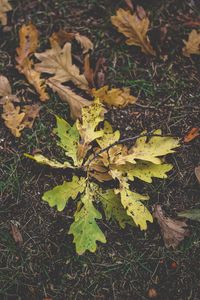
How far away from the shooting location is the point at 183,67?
2.29 meters

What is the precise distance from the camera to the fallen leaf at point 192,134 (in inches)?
84.5

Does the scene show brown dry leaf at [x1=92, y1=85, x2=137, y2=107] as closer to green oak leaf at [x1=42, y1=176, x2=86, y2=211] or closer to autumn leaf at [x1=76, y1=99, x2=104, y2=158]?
autumn leaf at [x1=76, y1=99, x2=104, y2=158]

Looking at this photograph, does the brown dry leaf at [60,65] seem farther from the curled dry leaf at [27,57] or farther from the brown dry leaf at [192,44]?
the brown dry leaf at [192,44]

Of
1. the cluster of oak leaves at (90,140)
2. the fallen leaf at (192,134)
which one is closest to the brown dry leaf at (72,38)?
the cluster of oak leaves at (90,140)

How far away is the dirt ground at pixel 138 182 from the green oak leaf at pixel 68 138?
0.46 ft

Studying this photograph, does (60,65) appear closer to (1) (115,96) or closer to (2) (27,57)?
(2) (27,57)

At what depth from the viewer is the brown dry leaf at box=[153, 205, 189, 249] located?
1.99m

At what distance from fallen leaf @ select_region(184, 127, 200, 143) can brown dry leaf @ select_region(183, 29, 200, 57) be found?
0.44 m

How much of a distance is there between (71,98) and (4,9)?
0.65 m

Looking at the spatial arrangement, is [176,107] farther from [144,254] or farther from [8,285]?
[8,285]

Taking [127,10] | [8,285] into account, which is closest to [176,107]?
[127,10]

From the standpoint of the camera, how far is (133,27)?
7.33 ft

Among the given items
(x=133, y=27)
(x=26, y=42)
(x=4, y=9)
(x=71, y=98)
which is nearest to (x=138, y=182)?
(x=71, y=98)

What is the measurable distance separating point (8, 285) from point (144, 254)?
Result: 0.66 meters
